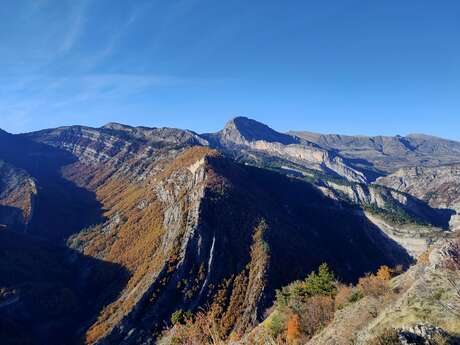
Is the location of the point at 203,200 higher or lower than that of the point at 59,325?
higher

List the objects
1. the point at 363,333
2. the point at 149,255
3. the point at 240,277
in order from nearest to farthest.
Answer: the point at 363,333, the point at 240,277, the point at 149,255

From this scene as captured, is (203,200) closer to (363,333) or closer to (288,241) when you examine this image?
(288,241)

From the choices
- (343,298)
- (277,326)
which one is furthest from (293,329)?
(343,298)

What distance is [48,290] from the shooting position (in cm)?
16038

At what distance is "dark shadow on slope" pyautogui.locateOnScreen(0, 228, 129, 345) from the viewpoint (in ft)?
461

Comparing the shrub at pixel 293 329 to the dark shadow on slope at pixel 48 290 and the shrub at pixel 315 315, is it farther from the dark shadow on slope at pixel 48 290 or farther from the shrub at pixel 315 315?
the dark shadow on slope at pixel 48 290

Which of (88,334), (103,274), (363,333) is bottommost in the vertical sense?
(88,334)

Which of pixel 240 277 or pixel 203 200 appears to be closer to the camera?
pixel 240 277

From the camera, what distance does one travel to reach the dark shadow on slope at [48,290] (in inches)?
5527

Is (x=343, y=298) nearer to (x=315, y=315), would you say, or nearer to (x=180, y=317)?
(x=315, y=315)

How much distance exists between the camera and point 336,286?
81.2 metres

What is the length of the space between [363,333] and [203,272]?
365ft

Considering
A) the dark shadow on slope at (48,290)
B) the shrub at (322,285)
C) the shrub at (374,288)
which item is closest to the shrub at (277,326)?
the shrub at (322,285)

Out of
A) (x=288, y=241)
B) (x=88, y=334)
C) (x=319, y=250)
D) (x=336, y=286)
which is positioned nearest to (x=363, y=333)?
(x=336, y=286)
